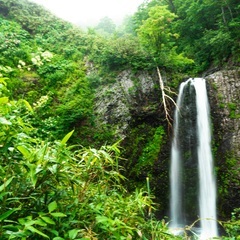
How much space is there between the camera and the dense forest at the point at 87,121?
1.30 metres

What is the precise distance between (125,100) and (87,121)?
1.53m

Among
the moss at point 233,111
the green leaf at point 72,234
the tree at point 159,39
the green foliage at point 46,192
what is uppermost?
the tree at point 159,39

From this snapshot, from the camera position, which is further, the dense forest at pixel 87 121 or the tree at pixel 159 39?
the tree at pixel 159 39

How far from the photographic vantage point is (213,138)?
7305mm

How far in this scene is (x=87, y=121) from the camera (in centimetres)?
784

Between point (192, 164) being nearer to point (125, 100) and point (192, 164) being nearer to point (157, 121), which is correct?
point (157, 121)

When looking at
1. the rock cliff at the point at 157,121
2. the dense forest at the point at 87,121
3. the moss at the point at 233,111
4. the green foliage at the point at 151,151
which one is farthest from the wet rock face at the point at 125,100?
the moss at the point at 233,111

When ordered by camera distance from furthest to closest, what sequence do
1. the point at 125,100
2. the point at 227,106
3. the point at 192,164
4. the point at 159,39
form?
the point at 159,39, the point at 125,100, the point at 227,106, the point at 192,164

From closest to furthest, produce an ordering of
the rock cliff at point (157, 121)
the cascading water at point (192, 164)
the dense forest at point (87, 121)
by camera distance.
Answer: the dense forest at point (87, 121), the cascading water at point (192, 164), the rock cliff at point (157, 121)

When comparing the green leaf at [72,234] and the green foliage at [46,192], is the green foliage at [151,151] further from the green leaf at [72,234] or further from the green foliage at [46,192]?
the green leaf at [72,234]

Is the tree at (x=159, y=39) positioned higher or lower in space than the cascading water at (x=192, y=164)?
higher

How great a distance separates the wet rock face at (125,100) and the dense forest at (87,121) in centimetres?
27

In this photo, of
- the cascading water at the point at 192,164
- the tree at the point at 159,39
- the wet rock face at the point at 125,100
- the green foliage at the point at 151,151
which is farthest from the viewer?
the tree at the point at 159,39

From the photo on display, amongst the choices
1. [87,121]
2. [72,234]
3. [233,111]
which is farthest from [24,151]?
[233,111]
